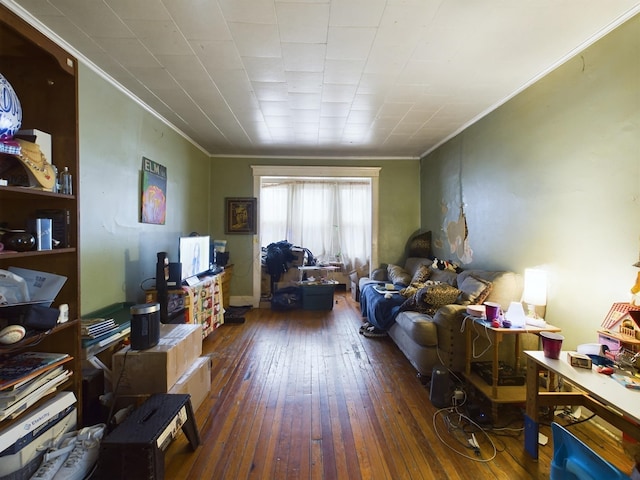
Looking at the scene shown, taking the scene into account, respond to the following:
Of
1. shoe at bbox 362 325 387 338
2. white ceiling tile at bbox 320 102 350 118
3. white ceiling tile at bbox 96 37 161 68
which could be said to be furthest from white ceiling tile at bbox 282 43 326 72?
shoe at bbox 362 325 387 338

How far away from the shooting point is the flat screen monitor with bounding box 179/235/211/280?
2.91 m

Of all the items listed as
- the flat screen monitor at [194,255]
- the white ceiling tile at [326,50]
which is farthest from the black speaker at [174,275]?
the white ceiling tile at [326,50]

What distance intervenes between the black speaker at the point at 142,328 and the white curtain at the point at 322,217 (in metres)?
4.29

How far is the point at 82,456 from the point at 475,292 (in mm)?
2822

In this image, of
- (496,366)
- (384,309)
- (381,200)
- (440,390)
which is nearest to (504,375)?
(496,366)

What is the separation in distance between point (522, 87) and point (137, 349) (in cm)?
365

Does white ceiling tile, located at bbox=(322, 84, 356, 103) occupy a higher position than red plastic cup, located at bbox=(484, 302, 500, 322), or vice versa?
white ceiling tile, located at bbox=(322, 84, 356, 103)

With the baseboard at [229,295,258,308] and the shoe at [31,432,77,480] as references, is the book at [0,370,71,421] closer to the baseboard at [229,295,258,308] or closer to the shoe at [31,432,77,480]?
the shoe at [31,432,77,480]

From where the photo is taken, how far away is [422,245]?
441cm

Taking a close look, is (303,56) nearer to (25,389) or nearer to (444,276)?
(25,389)

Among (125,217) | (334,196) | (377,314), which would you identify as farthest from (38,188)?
(334,196)

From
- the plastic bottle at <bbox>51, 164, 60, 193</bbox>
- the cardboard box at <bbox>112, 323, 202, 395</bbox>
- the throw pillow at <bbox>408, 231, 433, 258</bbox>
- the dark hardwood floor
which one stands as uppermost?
the plastic bottle at <bbox>51, 164, 60, 193</bbox>

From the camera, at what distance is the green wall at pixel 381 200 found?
4.64 meters

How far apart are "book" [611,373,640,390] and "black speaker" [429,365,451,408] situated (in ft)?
3.10
